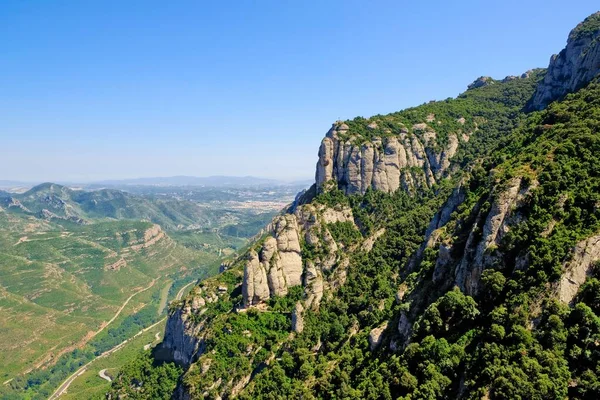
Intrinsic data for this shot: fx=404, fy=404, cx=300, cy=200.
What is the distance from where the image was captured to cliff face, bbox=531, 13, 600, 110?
4038 inches

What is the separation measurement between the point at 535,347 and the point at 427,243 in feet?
109

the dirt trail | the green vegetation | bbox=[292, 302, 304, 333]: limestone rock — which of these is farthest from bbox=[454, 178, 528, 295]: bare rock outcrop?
the dirt trail

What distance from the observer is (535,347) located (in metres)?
37.7

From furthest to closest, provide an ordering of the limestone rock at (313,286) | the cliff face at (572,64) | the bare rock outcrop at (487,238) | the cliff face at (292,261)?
the cliff face at (572,64) < the cliff face at (292,261) < the limestone rock at (313,286) < the bare rock outcrop at (487,238)

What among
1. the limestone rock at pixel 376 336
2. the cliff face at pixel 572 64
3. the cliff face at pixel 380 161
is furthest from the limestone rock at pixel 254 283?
the cliff face at pixel 572 64

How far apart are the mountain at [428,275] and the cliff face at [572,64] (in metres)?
0.66

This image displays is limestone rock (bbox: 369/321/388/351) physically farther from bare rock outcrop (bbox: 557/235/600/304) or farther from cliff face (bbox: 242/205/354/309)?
bare rock outcrop (bbox: 557/235/600/304)

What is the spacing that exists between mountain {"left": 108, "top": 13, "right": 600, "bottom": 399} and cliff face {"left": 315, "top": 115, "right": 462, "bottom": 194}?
1.49 feet

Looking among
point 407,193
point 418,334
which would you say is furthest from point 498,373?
point 407,193

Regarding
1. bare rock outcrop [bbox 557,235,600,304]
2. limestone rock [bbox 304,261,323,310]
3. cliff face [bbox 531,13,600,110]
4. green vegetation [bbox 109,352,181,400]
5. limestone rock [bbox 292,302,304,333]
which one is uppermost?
cliff face [bbox 531,13,600,110]

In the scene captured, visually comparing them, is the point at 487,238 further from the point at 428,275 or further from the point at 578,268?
the point at 428,275

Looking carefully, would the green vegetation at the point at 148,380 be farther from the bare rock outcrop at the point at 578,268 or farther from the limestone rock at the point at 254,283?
the bare rock outcrop at the point at 578,268

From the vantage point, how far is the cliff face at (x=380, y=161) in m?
121

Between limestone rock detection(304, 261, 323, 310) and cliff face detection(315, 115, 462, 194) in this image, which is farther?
cliff face detection(315, 115, 462, 194)
